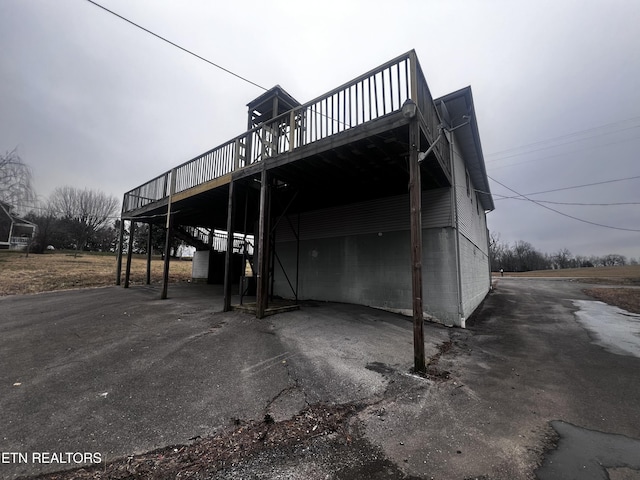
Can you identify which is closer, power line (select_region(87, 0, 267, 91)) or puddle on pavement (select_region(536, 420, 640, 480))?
puddle on pavement (select_region(536, 420, 640, 480))

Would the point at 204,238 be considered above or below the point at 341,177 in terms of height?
below

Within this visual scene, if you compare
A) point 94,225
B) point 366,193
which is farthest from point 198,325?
point 94,225

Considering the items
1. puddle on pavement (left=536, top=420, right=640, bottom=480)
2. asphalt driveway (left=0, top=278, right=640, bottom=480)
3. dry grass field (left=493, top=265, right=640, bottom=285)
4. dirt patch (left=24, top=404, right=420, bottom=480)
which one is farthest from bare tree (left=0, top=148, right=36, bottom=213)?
dry grass field (left=493, top=265, right=640, bottom=285)

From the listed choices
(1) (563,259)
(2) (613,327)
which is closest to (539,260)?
(1) (563,259)

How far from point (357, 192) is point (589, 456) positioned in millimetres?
7753

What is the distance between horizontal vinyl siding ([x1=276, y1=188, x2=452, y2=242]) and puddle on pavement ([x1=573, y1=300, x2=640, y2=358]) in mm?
4349

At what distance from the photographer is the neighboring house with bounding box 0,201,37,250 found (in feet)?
93.4

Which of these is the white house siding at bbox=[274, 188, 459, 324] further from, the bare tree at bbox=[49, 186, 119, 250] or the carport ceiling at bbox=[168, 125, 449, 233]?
the bare tree at bbox=[49, 186, 119, 250]

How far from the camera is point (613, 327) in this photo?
795 centimetres

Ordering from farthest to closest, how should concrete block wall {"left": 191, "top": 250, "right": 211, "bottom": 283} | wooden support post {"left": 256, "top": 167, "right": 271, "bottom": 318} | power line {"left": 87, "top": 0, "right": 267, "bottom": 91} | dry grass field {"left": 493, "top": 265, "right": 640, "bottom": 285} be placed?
dry grass field {"left": 493, "top": 265, "right": 640, "bottom": 285}
concrete block wall {"left": 191, "top": 250, "right": 211, "bottom": 283}
wooden support post {"left": 256, "top": 167, "right": 271, "bottom": 318}
power line {"left": 87, "top": 0, "right": 267, "bottom": 91}

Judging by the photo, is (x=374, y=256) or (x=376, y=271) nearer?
(x=376, y=271)

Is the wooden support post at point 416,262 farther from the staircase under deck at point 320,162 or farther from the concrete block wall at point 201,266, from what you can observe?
the concrete block wall at point 201,266

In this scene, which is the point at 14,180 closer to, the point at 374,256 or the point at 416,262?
the point at 374,256

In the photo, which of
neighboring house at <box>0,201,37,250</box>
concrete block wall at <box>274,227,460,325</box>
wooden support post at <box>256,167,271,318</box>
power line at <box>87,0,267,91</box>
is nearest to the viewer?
power line at <box>87,0,267,91</box>
